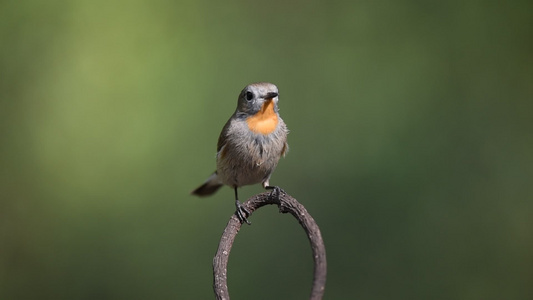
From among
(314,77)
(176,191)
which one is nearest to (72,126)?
(176,191)

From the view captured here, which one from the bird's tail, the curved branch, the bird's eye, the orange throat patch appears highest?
the bird's eye

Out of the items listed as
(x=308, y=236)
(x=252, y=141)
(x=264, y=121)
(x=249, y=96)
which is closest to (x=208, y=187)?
(x=252, y=141)

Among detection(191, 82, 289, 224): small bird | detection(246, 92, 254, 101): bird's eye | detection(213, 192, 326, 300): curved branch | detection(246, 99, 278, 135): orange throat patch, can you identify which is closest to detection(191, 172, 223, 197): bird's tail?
detection(191, 82, 289, 224): small bird

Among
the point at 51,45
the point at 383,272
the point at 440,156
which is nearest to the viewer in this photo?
the point at 383,272

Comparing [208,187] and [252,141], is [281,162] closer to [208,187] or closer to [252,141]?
[208,187]

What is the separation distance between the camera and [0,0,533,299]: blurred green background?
450 cm

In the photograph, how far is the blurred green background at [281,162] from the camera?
14.8 feet

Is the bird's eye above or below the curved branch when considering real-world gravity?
above

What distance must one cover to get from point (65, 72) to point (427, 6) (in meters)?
3.06

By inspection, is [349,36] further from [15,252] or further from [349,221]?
[15,252]

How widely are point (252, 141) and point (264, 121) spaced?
127 mm

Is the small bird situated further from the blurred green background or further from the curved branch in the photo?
the blurred green background

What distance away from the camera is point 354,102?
4.91 meters

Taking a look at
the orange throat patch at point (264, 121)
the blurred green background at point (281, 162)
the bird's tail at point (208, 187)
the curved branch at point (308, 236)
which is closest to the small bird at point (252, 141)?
the orange throat patch at point (264, 121)
